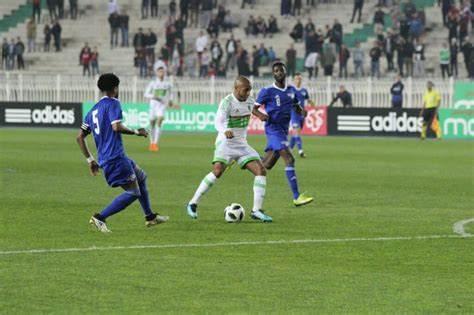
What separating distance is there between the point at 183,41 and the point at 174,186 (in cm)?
3288

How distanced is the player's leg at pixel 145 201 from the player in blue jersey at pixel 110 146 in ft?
0.66

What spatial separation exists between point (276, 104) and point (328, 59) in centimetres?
3108

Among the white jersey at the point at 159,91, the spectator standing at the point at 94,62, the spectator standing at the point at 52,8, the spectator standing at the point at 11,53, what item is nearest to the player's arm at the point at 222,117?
the white jersey at the point at 159,91

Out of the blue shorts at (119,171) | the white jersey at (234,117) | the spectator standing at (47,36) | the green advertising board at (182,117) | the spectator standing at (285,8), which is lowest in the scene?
the green advertising board at (182,117)

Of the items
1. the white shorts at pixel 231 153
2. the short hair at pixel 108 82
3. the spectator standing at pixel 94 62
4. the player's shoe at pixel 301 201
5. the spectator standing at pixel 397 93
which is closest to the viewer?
the short hair at pixel 108 82

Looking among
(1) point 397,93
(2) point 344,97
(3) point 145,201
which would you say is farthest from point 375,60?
(3) point 145,201

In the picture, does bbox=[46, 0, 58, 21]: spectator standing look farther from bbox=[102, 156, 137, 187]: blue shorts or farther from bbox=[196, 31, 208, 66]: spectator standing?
bbox=[102, 156, 137, 187]: blue shorts

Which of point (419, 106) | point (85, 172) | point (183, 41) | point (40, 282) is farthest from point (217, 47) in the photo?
point (40, 282)

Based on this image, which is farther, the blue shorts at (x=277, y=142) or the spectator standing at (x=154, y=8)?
the spectator standing at (x=154, y=8)

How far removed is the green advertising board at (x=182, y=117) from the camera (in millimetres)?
48531

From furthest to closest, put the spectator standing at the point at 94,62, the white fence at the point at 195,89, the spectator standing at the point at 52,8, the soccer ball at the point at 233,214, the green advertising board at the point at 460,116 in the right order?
1. the spectator standing at the point at 52,8
2. the spectator standing at the point at 94,62
3. the white fence at the point at 195,89
4. the green advertising board at the point at 460,116
5. the soccer ball at the point at 233,214

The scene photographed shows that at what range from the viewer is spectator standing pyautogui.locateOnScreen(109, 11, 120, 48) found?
55.8 metres

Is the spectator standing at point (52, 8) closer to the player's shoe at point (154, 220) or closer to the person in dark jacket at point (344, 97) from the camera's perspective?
the person in dark jacket at point (344, 97)

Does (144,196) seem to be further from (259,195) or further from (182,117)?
(182,117)
